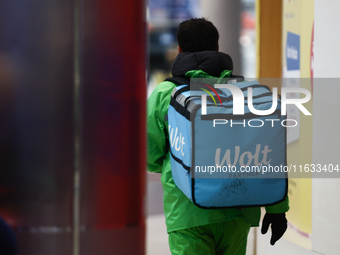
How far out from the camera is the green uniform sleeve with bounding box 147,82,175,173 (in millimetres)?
2037

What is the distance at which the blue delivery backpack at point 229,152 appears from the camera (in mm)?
1725

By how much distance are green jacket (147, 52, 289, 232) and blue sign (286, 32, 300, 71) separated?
68.3 inches

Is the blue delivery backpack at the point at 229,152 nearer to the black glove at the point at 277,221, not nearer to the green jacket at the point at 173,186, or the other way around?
the green jacket at the point at 173,186

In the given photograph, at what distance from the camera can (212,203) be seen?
175cm

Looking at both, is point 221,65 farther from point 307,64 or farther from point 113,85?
point 307,64

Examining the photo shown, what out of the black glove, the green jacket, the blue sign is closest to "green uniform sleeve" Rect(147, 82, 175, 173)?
the green jacket

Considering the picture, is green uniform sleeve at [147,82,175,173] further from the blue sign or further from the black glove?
the blue sign

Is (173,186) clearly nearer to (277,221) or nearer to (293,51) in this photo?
(277,221)

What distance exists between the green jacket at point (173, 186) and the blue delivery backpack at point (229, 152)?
0.18 metres

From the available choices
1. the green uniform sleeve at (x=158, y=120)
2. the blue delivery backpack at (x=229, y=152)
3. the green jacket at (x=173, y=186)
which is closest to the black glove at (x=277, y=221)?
the green jacket at (x=173, y=186)

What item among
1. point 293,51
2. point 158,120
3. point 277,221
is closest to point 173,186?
point 158,120

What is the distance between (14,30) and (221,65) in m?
1.04

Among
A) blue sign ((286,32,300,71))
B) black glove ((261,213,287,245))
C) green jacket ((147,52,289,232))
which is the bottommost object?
black glove ((261,213,287,245))

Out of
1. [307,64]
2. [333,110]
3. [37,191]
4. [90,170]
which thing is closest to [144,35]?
[90,170]
